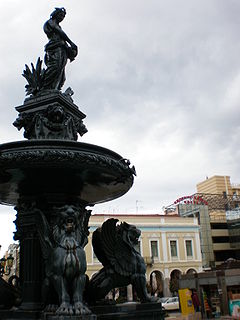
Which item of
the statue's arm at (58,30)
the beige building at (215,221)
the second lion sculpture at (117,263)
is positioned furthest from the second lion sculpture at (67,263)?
the beige building at (215,221)

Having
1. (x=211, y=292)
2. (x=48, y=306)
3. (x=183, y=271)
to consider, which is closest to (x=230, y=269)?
(x=211, y=292)

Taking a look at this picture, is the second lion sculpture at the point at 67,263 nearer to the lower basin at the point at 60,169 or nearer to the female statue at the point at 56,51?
the lower basin at the point at 60,169

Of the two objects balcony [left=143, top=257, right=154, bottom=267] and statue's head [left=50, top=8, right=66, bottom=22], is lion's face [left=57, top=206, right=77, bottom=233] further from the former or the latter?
balcony [left=143, top=257, right=154, bottom=267]

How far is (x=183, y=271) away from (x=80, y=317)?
3302 centimetres

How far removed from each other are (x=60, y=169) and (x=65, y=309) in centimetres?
176

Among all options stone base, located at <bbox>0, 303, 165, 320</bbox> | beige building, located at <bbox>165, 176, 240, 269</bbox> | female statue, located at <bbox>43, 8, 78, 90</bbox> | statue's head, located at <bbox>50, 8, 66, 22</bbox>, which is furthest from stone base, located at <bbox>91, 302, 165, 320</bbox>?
beige building, located at <bbox>165, 176, 240, 269</bbox>

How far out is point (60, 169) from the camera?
517cm

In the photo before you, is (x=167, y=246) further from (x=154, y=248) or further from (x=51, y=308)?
(x=51, y=308)

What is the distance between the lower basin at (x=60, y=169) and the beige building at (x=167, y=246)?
27.4m

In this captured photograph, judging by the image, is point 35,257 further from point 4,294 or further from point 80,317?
point 80,317

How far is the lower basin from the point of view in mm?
4906

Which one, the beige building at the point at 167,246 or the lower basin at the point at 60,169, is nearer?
the lower basin at the point at 60,169

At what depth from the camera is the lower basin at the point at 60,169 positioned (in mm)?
4906

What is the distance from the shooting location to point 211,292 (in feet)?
53.4
